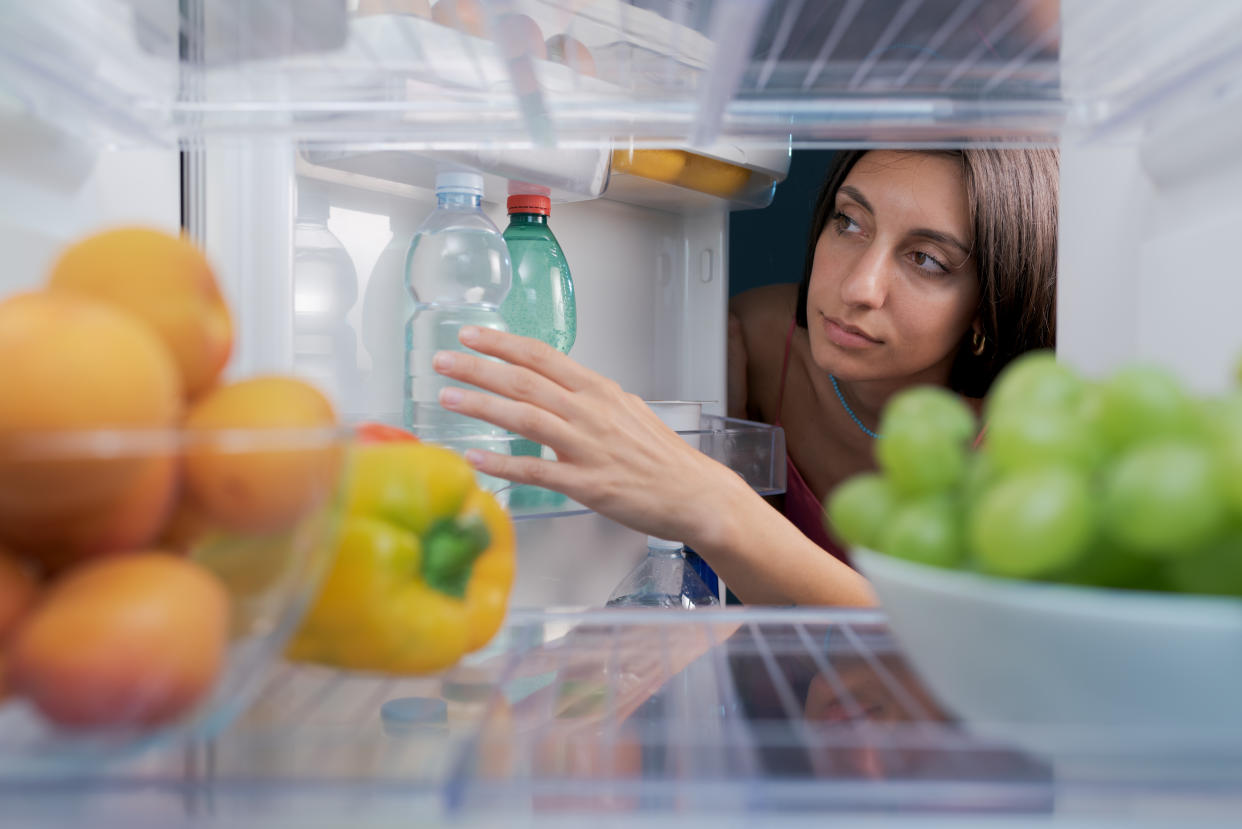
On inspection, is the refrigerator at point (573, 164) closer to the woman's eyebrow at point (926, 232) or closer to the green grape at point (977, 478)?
the green grape at point (977, 478)

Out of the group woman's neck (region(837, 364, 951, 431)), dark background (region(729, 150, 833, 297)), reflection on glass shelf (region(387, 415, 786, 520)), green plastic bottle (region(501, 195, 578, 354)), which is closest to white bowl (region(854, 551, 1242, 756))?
reflection on glass shelf (region(387, 415, 786, 520))

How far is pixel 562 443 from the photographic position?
944 mm

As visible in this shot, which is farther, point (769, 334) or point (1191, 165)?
point (769, 334)

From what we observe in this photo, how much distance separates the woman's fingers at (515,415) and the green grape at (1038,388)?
556 millimetres

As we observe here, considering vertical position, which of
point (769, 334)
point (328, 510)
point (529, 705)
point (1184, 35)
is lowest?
point (529, 705)

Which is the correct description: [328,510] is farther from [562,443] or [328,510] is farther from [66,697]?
[562,443]

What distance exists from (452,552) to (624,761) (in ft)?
0.54

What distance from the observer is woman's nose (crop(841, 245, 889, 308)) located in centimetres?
135

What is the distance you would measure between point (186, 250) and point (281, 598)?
14 cm

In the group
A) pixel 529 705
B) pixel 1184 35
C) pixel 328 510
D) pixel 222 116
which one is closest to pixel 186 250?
pixel 328 510

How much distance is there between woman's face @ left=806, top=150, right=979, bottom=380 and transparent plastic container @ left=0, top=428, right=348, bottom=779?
46.5 inches

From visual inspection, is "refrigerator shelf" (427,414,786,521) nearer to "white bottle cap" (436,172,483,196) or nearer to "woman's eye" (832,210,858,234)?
"white bottle cap" (436,172,483,196)

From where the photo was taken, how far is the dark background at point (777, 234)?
8.45 ft

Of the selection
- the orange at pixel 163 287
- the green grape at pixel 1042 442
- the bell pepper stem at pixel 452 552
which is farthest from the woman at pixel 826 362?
the green grape at pixel 1042 442
